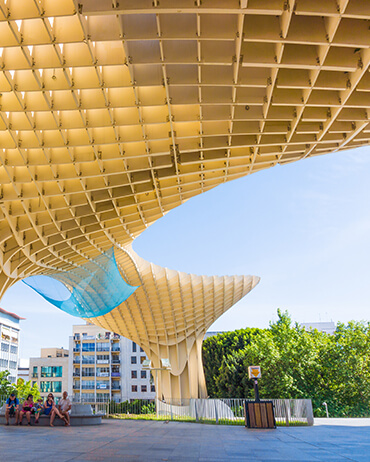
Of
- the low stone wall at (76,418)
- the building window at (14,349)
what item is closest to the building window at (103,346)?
the building window at (14,349)

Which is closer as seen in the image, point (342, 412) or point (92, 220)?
point (92, 220)

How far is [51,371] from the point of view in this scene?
375ft

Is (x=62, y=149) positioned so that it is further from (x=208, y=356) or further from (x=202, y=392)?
(x=208, y=356)

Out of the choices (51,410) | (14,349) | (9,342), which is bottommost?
(51,410)

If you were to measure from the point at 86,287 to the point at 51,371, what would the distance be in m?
91.3

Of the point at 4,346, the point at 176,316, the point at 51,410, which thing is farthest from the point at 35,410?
the point at 4,346

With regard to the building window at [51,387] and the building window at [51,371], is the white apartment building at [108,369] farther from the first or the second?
the building window at [51,371]

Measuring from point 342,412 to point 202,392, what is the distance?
1672 centimetres

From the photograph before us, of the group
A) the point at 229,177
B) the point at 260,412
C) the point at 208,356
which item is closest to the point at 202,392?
the point at 208,356

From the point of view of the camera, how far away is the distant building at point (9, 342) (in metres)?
117

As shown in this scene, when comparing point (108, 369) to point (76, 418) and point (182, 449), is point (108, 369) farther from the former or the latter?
point (182, 449)

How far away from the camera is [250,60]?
13.2m

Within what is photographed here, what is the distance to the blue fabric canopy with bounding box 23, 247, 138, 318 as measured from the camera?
32969 millimetres

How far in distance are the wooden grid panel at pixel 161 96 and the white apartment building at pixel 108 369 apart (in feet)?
292
